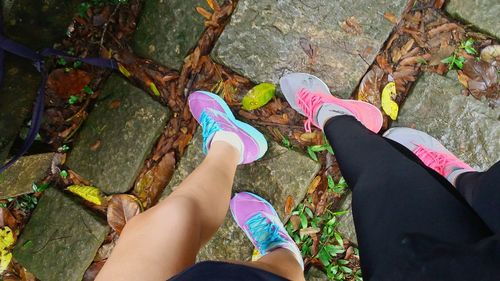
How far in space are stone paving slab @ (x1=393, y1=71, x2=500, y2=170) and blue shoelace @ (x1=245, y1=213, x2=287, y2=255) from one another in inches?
28.6

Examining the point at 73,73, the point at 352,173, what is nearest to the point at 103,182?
the point at 73,73

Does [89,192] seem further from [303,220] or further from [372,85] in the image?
[372,85]

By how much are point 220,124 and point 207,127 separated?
6 centimetres

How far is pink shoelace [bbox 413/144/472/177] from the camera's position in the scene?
185 centimetres

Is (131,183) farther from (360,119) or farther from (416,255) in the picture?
(416,255)

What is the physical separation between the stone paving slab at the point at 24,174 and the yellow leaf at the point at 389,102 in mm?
1554

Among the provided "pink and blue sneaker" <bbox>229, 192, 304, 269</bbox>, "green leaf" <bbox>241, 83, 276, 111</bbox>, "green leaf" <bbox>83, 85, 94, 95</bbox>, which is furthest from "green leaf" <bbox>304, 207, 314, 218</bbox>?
"green leaf" <bbox>83, 85, 94, 95</bbox>

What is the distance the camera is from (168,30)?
79.7 inches

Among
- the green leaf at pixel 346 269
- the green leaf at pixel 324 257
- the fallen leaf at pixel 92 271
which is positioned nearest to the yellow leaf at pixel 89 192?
the fallen leaf at pixel 92 271

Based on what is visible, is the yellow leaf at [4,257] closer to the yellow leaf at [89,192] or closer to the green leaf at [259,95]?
the yellow leaf at [89,192]

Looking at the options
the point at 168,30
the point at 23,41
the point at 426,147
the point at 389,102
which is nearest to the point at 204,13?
the point at 168,30

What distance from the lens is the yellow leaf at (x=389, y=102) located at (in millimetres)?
1959

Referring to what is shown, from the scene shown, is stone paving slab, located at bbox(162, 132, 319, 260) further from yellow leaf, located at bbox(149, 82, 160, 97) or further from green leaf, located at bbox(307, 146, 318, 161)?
yellow leaf, located at bbox(149, 82, 160, 97)

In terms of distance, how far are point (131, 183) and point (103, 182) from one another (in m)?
0.13
